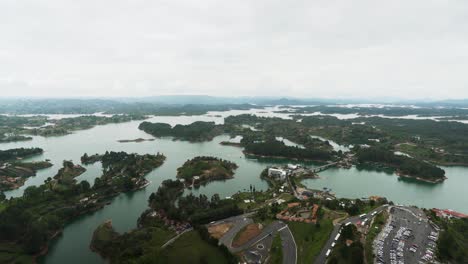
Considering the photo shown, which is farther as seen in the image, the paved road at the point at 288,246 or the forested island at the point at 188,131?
the forested island at the point at 188,131

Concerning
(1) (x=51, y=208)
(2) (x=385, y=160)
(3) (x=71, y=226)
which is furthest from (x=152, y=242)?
(2) (x=385, y=160)

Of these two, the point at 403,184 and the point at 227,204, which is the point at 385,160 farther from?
the point at 227,204

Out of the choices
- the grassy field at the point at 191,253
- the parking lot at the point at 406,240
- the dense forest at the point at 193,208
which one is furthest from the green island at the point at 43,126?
the parking lot at the point at 406,240

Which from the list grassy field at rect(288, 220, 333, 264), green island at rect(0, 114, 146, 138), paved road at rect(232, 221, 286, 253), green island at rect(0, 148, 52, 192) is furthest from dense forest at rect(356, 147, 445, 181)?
green island at rect(0, 114, 146, 138)

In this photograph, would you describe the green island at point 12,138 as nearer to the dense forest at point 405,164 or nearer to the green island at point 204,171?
A: the green island at point 204,171

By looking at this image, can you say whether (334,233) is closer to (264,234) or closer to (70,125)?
(264,234)

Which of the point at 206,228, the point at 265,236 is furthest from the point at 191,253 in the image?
the point at 265,236
